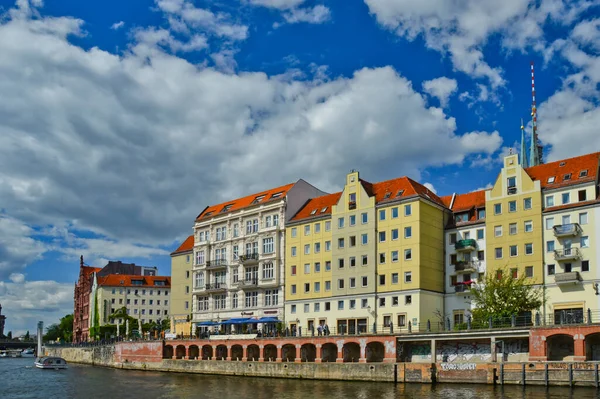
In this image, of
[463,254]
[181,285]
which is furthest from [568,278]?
[181,285]

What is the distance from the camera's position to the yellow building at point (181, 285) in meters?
118

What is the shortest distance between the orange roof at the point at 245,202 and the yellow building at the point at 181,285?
10.1m

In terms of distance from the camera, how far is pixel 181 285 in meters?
120

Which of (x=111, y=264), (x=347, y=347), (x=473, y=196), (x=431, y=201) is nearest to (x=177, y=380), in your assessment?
(x=347, y=347)

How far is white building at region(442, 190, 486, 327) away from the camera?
265ft

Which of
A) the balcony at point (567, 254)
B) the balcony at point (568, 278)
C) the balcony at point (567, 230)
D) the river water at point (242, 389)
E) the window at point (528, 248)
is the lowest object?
the river water at point (242, 389)

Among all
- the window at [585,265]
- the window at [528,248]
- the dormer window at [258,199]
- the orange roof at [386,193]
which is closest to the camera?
the window at [585,265]

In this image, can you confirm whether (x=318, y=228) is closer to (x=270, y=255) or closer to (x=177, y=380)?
(x=270, y=255)

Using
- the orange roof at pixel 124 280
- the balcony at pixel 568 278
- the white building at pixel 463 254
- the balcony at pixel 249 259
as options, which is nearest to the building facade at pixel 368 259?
the white building at pixel 463 254

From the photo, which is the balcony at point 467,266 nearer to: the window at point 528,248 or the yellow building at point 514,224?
the yellow building at point 514,224

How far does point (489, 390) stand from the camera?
57406 mm

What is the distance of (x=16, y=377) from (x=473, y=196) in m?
63.7

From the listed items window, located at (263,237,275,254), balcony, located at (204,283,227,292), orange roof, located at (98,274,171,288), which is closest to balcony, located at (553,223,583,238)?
window, located at (263,237,275,254)

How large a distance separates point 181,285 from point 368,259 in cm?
4558
